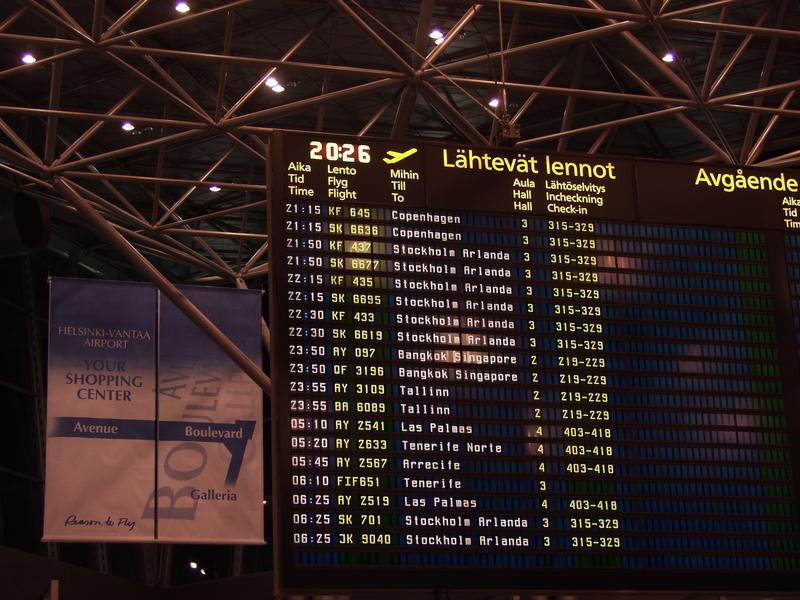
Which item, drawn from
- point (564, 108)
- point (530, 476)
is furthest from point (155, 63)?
point (530, 476)

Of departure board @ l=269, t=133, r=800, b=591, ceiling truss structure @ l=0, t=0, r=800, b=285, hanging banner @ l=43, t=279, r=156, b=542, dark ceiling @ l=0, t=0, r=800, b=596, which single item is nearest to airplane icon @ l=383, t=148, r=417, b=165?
departure board @ l=269, t=133, r=800, b=591

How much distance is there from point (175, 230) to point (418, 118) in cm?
514

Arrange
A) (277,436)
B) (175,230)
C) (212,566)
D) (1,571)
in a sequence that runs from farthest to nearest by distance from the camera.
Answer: (212,566), (175,230), (1,571), (277,436)

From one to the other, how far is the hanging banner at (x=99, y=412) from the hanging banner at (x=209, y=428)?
276 millimetres

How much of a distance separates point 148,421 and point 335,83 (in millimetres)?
7300

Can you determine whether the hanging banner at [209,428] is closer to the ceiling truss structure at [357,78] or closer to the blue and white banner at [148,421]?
the blue and white banner at [148,421]

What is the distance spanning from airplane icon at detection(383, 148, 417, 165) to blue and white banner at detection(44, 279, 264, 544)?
332 inches

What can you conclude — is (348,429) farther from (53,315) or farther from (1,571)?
(1,571)

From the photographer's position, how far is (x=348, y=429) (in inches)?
545

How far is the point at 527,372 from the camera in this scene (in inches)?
575

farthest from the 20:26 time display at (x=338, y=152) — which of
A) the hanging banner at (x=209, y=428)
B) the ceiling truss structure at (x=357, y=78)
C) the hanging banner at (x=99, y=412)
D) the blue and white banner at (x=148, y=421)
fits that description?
the hanging banner at (x=209, y=428)

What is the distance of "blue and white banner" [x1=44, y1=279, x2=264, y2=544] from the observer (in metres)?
21.2

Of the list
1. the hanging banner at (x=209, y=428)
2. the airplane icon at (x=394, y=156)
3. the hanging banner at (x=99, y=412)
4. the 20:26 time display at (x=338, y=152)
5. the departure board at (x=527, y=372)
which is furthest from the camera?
the hanging banner at (x=209, y=428)

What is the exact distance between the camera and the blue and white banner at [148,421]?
2120 centimetres
